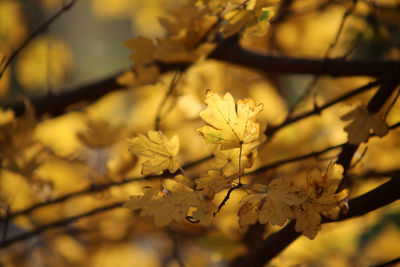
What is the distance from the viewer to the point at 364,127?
534 mm

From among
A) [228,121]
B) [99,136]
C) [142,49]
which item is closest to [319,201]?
[228,121]

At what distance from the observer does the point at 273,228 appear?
2.88 feet

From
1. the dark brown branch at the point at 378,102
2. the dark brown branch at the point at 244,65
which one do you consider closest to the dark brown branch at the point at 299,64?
the dark brown branch at the point at 244,65

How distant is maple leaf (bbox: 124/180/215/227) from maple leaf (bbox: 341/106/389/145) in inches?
9.9

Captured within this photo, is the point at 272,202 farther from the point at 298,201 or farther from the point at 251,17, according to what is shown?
the point at 251,17

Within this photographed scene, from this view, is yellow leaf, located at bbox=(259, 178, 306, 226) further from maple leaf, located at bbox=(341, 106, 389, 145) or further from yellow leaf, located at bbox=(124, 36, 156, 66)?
yellow leaf, located at bbox=(124, 36, 156, 66)

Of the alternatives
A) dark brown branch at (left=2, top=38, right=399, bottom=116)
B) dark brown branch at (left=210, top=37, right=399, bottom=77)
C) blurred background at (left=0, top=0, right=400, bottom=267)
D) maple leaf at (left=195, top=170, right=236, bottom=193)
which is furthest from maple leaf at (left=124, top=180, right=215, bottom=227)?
dark brown branch at (left=210, top=37, right=399, bottom=77)

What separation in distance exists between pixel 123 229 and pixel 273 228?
56 cm

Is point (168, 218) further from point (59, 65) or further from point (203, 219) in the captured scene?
point (59, 65)

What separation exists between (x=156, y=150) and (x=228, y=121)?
0.35 ft

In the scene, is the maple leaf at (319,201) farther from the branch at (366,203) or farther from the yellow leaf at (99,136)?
the yellow leaf at (99,136)

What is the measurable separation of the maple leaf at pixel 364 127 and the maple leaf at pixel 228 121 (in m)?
0.18

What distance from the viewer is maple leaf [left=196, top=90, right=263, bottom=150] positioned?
0.44 metres

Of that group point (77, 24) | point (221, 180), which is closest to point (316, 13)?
point (221, 180)
